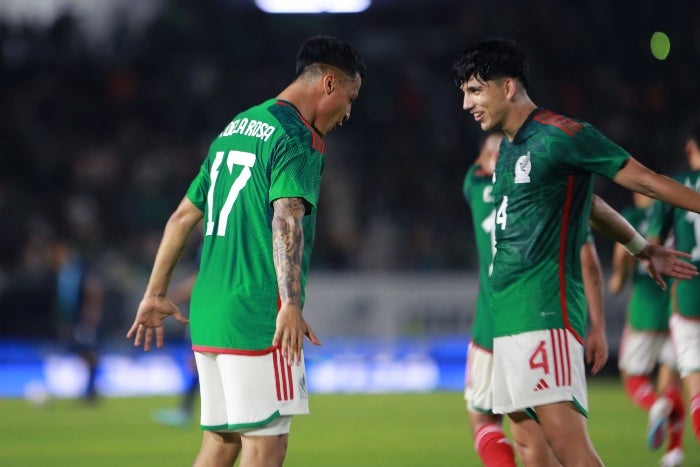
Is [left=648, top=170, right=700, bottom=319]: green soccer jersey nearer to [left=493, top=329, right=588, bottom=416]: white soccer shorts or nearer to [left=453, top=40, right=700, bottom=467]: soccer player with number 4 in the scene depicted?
[left=453, top=40, right=700, bottom=467]: soccer player with number 4

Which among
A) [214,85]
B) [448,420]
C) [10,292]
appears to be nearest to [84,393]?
[10,292]

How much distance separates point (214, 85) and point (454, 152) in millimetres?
5027

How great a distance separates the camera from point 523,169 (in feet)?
16.0

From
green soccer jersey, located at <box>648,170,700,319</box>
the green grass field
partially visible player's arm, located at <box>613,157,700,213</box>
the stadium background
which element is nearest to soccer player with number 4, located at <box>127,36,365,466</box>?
partially visible player's arm, located at <box>613,157,700,213</box>

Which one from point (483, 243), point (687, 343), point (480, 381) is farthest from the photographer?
point (687, 343)

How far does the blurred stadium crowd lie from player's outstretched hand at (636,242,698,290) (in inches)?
532

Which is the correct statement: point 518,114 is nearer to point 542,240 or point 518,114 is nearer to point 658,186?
point 542,240

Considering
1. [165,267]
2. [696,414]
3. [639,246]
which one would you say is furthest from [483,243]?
[165,267]

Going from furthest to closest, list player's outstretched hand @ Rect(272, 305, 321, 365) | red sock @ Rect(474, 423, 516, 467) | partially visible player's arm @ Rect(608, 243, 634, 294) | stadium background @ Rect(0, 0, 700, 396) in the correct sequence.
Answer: stadium background @ Rect(0, 0, 700, 396)
partially visible player's arm @ Rect(608, 243, 634, 294)
red sock @ Rect(474, 423, 516, 467)
player's outstretched hand @ Rect(272, 305, 321, 365)

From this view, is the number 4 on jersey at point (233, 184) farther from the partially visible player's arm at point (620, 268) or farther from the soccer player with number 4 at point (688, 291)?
the partially visible player's arm at point (620, 268)

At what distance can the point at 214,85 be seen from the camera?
22.1 metres

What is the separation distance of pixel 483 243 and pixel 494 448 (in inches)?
47.3

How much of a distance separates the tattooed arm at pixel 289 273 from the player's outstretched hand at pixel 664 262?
171 cm

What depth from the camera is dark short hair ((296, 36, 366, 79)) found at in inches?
190
